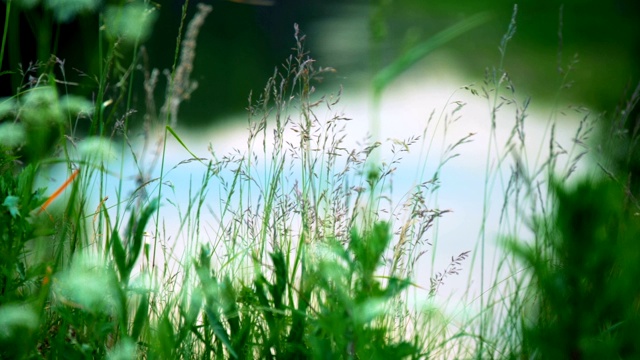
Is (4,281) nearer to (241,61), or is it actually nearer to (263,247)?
(263,247)

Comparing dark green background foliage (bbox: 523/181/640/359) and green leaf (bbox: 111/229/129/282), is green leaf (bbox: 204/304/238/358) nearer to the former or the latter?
green leaf (bbox: 111/229/129/282)

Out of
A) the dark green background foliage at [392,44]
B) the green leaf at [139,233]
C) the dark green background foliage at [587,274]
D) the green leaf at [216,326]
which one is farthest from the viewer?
the dark green background foliage at [392,44]

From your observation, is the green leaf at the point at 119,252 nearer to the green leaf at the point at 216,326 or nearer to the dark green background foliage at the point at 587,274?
the green leaf at the point at 216,326

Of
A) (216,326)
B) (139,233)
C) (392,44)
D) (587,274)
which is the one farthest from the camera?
(392,44)

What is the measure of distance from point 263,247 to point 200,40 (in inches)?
462

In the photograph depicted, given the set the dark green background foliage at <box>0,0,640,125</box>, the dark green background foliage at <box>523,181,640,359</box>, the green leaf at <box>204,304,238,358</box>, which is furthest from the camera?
the dark green background foliage at <box>0,0,640,125</box>

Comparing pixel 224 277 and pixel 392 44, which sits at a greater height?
pixel 392 44

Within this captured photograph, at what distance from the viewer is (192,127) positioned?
26.9 feet

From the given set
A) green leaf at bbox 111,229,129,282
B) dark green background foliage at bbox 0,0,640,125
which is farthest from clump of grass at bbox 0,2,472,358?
dark green background foliage at bbox 0,0,640,125

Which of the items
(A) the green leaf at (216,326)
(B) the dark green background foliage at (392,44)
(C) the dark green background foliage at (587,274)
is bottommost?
(A) the green leaf at (216,326)

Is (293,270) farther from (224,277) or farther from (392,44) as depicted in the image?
(392,44)

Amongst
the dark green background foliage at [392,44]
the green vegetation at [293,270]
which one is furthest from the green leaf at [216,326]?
the dark green background foliage at [392,44]

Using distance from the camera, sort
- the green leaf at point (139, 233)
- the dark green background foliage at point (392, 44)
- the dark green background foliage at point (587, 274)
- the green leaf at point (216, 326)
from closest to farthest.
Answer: the dark green background foliage at point (587, 274) → the green leaf at point (139, 233) → the green leaf at point (216, 326) → the dark green background foliage at point (392, 44)

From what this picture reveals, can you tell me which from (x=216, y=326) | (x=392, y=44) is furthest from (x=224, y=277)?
(x=392, y=44)
